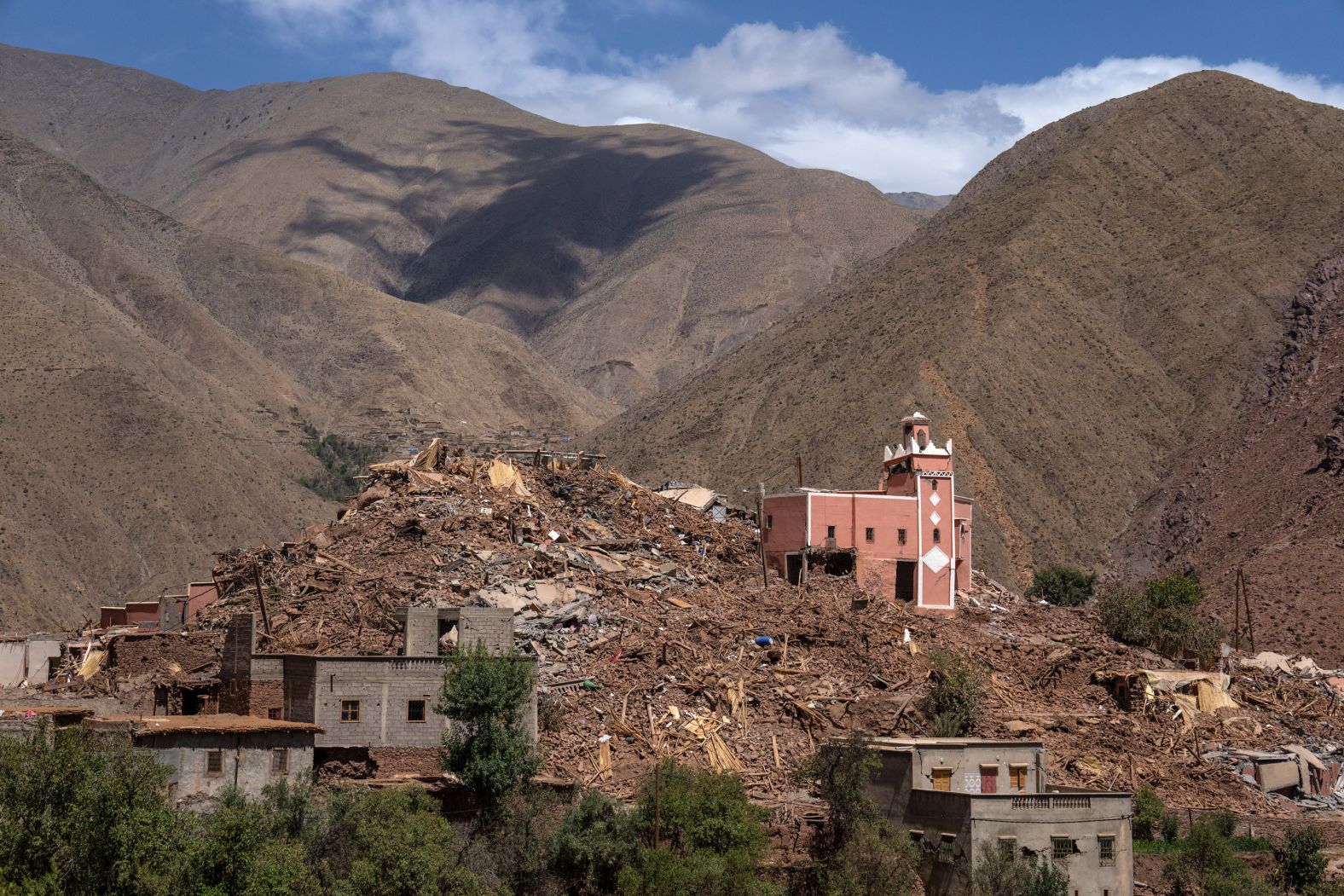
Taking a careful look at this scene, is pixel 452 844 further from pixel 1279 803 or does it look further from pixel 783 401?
pixel 783 401

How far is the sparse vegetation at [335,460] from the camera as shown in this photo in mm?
121812

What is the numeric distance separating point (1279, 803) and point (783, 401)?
63.6 meters

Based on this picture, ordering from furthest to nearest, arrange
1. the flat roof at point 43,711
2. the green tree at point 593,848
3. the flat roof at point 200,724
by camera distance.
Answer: the flat roof at point 43,711 < the green tree at point 593,848 < the flat roof at point 200,724

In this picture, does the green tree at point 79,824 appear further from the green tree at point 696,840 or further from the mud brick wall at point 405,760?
the green tree at point 696,840

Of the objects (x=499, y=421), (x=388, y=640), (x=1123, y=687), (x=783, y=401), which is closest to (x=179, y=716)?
(x=388, y=640)

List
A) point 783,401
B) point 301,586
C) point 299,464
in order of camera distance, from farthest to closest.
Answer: point 299,464 → point 783,401 → point 301,586

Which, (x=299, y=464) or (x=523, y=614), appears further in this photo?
(x=299, y=464)

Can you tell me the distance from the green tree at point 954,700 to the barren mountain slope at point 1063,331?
39.5 m

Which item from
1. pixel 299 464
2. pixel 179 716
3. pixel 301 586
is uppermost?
pixel 299 464

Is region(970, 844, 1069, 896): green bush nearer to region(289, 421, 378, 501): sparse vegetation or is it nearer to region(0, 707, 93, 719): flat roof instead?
region(0, 707, 93, 719): flat roof

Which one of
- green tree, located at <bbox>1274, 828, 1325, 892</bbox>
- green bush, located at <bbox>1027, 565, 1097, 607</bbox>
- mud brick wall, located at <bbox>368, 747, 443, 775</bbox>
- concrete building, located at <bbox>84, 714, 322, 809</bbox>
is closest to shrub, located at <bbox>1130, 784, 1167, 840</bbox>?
green tree, located at <bbox>1274, 828, 1325, 892</bbox>

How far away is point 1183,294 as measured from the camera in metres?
106

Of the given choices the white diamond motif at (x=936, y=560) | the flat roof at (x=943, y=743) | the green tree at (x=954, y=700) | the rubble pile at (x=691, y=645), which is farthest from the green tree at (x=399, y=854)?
the white diamond motif at (x=936, y=560)

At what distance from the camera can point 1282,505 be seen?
82375 millimetres
